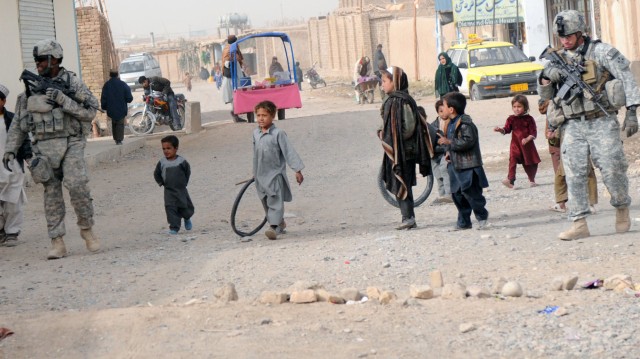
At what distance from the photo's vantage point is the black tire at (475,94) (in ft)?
88.5

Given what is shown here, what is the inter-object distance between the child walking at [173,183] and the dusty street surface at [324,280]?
228 millimetres

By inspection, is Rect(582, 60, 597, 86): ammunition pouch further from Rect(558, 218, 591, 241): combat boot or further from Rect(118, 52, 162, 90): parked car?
Rect(118, 52, 162, 90): parked car

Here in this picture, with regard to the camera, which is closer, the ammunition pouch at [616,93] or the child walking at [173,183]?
the ammunition pouch at [616,93]

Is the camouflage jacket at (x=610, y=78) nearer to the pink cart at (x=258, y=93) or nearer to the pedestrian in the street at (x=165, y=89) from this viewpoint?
the pink cart at (x=258, y=93)

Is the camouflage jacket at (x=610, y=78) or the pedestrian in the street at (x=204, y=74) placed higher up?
the pedestrian in the street at (x=204, y=74)

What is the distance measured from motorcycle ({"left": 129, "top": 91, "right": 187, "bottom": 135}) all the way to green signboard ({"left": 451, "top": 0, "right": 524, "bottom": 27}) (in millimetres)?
13766

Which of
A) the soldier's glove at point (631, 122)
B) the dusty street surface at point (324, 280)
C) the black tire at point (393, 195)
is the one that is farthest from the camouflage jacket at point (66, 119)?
the soldier's glove at point (631, 122)

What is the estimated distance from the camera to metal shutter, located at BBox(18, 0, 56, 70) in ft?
57.3

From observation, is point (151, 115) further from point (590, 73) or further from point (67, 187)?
point (590, 73)

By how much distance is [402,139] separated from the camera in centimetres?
909

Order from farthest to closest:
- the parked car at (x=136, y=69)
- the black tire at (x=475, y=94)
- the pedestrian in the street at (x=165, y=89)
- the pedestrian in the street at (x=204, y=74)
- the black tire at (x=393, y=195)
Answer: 1. the pedestrian in the street at (x=204, y=74)
2. the parked car at (x=136, y=69)
3. the black tire at (x=475, y=94)
4. the pedestrian in the street at (x=165, y=89)
5. the black tire at (x=393, y=195)

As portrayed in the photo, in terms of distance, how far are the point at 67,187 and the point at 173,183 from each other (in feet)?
4.41

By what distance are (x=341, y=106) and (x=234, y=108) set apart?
8069 mm

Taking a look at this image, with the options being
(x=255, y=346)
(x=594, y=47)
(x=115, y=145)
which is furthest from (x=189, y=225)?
(x=115, y=145)
